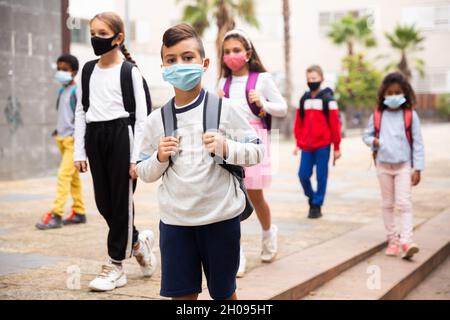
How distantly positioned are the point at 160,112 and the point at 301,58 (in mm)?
40987

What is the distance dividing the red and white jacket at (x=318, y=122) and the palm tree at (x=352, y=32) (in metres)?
32.2

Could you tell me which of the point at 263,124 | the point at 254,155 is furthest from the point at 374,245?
the point at 254,155

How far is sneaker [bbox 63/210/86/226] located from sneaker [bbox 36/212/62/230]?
0.26m

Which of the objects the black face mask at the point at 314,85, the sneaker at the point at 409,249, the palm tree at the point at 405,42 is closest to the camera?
the sneaker at the point at 409,249

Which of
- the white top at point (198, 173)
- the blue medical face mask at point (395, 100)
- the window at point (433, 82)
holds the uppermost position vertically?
the window at point (433, 82)

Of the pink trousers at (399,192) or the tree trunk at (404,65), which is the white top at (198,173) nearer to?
the pink trousers at (399,192)

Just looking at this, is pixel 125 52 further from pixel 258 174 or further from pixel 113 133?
pixel 258 174

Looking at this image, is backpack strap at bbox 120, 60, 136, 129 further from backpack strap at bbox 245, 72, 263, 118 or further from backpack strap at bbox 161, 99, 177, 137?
backpack strap at bbox 161, 99, 177, 137

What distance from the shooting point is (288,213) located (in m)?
9.04

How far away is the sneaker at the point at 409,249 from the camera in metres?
6.61

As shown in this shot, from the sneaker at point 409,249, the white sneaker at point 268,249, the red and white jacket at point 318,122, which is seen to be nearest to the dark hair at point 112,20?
the white sneaker at point 268,249

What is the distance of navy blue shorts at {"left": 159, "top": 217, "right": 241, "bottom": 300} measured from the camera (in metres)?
3.63

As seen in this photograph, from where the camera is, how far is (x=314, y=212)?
866 centimetres
